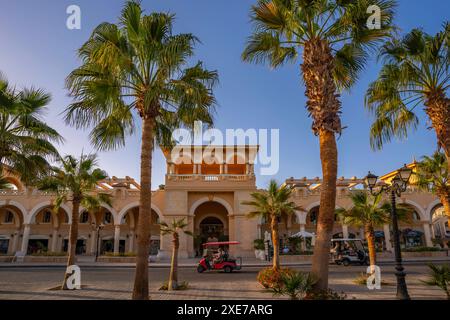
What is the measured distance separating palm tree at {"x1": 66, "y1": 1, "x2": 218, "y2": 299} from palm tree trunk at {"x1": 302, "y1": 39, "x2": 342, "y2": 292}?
3120 mm

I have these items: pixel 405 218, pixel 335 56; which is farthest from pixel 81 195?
pixel 405 218

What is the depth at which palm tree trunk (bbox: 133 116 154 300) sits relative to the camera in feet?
26.8

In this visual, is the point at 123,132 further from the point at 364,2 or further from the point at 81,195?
the point at 364,2

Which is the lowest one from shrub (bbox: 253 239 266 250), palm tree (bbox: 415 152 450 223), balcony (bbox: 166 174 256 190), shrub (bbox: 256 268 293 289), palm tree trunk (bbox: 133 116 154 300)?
shrub (bbox: 256 268 293 289)

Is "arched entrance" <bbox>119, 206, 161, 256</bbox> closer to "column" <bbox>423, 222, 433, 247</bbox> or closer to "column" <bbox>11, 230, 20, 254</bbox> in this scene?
"column" <bbox>11, 230, 20, 254</bbox>

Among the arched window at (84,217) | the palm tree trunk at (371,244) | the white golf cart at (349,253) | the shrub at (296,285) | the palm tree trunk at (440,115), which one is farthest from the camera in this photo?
the arched window at (84,217)

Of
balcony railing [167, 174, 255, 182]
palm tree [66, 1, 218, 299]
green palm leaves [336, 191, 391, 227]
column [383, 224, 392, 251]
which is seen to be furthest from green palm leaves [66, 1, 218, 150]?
column [383, 224, 392, 251]

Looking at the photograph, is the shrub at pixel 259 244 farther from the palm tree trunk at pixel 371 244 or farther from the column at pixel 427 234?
the column at pixel 427 234

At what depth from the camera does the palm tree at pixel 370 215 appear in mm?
14139

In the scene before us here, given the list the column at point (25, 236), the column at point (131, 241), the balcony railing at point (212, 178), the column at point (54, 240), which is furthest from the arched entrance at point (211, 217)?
the column at point (25, 236)

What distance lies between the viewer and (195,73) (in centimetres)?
957

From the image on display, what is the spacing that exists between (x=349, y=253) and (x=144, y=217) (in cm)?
2036

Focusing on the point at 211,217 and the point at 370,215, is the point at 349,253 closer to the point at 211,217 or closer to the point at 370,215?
the point at 370,215

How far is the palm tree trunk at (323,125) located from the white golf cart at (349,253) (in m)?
17.8
